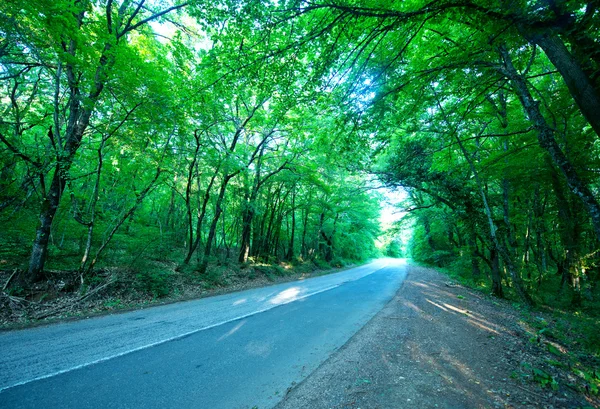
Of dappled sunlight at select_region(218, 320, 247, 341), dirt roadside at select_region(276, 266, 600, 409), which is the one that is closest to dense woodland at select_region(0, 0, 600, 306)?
dirt roadside at select_region(276, 266, 600, 409)

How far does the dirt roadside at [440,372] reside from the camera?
2.88m

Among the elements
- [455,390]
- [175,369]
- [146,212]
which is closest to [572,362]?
[455,390]

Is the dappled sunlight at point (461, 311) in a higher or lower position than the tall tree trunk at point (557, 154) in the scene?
lower

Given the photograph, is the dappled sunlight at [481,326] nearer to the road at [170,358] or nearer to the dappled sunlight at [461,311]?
the dappled sunlight at [461,311]

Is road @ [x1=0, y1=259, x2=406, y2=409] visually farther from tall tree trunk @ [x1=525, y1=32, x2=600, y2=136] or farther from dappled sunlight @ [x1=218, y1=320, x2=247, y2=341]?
tall tree trunk @ [x1=525, y1=32, x2=600, y2=136]

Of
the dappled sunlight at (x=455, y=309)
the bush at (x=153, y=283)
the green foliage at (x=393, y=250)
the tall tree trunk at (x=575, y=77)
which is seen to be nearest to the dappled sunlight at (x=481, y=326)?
the dappled sunlight at (x=455, y=309)

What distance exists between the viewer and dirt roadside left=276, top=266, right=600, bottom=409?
2875 millimetres

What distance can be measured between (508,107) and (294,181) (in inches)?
480

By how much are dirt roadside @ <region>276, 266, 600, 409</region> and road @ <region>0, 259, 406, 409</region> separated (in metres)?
0.49

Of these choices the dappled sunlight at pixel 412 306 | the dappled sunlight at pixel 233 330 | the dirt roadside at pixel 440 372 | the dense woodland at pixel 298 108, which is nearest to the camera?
the dirt roadside at pixel 440 372

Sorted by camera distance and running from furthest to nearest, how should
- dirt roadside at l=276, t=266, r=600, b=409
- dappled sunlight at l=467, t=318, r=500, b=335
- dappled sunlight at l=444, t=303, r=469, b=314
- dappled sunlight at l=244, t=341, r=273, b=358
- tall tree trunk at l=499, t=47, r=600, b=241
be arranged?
dappled sunlight at l=444, t=303, r=469, b=314
dappled sunlight at l=467, t=318, r=500, b=335
dappled sunlight at l=244, t=341, r=273, b=358
tall tree trunk at l=499, t=47, r=600, b=241
dirt roadside at l=276, t=266, r=600, b=409

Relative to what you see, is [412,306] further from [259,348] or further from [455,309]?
[259,348]

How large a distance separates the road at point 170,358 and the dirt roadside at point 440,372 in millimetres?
486

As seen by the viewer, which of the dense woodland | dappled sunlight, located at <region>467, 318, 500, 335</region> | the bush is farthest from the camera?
the bush
